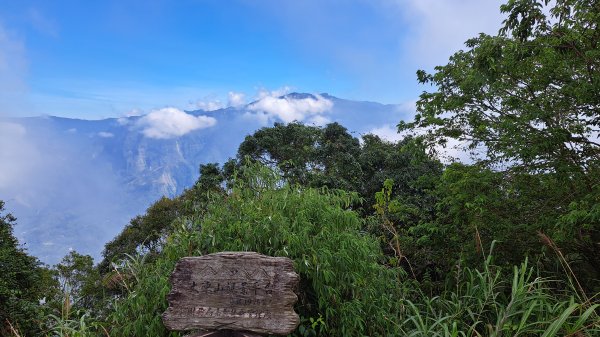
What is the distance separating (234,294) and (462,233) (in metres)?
4.55

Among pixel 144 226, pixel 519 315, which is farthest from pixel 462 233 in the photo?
pixel 144 226

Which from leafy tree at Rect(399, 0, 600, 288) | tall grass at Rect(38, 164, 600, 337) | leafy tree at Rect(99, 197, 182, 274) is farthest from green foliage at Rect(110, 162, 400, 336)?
leafy tree at Rect(99, 197, 182, 274)

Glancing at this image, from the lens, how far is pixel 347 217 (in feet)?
13.3

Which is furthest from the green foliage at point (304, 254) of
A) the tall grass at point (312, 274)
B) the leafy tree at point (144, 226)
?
the leafy tree at point (144, 226)

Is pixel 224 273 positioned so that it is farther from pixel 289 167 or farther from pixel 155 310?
pixel 289 167

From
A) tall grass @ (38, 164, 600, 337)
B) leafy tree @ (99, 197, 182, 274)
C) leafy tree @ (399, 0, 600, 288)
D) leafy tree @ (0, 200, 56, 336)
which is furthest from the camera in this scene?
leafy tree @ (99, 197, 182, 274)

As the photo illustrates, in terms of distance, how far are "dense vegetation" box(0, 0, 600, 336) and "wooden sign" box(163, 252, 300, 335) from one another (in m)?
0.40

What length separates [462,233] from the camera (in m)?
6.46

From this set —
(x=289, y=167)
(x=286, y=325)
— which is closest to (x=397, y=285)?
(x=286, y=325)

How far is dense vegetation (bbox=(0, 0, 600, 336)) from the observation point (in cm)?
342

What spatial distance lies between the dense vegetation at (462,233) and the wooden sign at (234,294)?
1.30ft

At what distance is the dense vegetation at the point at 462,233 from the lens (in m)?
3.42

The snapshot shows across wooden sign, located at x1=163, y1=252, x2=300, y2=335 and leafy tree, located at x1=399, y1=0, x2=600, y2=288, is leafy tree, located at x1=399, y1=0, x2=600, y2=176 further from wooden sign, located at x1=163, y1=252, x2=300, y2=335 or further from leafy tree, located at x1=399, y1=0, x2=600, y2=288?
wooden sign, located at x1=163, y1=252, x2=300, y2=335

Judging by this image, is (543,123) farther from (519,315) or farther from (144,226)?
(144,226)
